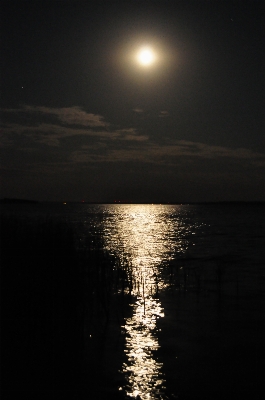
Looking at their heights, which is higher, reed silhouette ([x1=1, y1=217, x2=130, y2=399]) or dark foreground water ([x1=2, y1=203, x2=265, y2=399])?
reed silhouette ([x1=1, y1=217, x2=130, y2=399])

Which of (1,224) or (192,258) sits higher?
(1,224)

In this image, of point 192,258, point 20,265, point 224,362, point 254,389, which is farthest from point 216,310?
point 192,258

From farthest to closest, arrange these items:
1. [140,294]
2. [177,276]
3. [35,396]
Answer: [177,276] → [140,294] → [35,396]

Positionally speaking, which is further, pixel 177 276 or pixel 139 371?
pixel 177 276

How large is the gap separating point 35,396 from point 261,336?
702 cm

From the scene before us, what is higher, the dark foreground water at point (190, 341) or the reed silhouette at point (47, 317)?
the reed silhouette at point (47, 317)

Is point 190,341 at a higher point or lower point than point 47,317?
lower

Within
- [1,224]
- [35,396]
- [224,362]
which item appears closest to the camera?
[35,396]

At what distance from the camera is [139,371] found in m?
9.67

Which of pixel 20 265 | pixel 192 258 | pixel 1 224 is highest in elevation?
pixel 1 224

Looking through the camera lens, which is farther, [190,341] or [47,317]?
[190,341]

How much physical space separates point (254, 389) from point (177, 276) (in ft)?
43.3

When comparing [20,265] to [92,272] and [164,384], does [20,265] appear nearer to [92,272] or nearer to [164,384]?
[92,272]

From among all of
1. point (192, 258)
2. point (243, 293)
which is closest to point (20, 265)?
point (243, 293)
